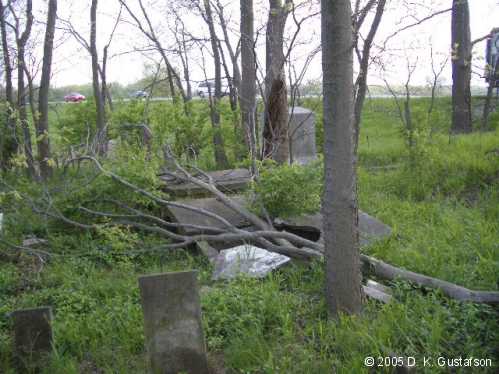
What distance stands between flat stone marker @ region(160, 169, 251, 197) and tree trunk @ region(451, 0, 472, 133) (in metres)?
6.54

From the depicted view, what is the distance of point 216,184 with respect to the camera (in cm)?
736

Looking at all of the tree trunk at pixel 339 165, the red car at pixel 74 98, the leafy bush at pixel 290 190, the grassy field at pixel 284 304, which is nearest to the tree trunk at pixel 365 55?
the leafy bush at pixel 290 190

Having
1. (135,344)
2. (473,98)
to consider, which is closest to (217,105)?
(135,344)

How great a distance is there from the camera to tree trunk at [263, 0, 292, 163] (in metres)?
7.71

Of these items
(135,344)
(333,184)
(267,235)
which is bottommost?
(135,344)

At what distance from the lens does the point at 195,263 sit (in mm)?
5320

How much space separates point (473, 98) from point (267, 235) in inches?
557

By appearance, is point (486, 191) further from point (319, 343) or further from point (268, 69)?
point (319, 343)

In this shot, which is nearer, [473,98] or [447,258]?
[447,258]

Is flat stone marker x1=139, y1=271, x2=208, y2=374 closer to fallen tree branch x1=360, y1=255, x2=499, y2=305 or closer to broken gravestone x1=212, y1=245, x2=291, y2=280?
broken gravestone x1=212, y1=245, x2=291, y2=280

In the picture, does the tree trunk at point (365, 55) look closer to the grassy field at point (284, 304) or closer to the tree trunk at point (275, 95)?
the tree trunk at point (275, 95)

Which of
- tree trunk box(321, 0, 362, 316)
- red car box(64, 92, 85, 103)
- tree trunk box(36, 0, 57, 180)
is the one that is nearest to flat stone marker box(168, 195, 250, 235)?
tree trunk box(321, 0, 362, 316)

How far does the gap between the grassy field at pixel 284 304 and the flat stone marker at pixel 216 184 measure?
53.3 inches

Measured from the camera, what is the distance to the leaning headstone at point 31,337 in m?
3.43
